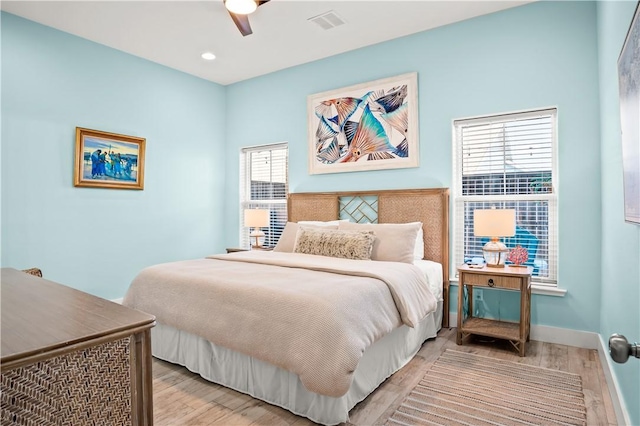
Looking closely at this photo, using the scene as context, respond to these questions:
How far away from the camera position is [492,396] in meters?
2.31

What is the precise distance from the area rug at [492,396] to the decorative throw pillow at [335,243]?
1073mm

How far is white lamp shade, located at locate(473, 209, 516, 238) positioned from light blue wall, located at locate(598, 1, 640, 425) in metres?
0.61

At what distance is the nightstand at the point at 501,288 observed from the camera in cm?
295

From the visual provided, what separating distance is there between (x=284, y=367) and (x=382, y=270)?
103cm

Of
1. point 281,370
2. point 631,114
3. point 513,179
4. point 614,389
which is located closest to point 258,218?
point 281,370

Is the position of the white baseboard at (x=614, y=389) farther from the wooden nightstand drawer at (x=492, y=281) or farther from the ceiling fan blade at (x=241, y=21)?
the ceiling fan blade at (x=241, y=21)

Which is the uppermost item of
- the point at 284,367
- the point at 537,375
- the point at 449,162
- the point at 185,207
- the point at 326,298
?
the point at 449,162

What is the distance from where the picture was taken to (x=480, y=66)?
141 inches

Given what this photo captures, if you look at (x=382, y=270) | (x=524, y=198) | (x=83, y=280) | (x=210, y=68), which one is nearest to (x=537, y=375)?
(x=382, y=270)

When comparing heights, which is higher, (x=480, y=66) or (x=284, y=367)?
(x=480, y=66)

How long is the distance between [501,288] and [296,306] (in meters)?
1.89

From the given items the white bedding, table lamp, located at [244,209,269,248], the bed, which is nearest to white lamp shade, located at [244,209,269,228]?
table lamp, located at [244,209,269,248]

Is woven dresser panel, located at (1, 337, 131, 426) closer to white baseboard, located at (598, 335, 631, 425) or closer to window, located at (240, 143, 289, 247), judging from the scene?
white baseboard, located at (598, 335, 631, 425)

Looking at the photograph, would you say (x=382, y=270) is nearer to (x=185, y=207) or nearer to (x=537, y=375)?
(x=537, y=375)
